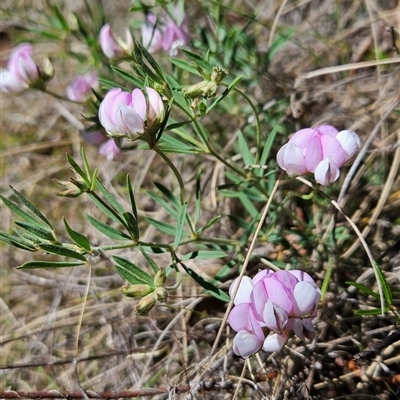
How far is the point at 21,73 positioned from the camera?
178 cm

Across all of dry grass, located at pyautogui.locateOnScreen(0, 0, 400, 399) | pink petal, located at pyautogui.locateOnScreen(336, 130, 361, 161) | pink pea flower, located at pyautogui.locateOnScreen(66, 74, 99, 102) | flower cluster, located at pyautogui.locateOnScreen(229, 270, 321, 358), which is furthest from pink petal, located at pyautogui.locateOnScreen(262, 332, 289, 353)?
pink pea flower, located at pyautogui.locateOnScreen(66, 74, 99, 102)

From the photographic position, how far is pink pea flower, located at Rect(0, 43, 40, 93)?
5.79 feet

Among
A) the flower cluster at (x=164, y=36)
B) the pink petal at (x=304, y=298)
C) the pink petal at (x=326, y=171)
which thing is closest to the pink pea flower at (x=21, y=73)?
the flower cluster at (x=164, y=36)

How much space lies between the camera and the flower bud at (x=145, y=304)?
122 cm

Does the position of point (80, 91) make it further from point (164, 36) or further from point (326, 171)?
point (326, 171)

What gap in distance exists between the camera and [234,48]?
1.96m

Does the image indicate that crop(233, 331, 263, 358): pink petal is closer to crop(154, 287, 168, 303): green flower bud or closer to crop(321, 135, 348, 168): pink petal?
crop(154, 287, 168, 303): green flower bud

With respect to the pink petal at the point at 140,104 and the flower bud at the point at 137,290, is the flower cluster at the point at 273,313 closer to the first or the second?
the flower bud at the point at 137,290

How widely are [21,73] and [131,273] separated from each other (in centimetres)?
83

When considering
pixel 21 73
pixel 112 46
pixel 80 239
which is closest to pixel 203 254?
pixel 80 239

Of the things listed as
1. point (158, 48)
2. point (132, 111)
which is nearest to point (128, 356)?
point (132, 111)

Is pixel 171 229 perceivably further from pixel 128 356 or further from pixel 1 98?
pixel 1 98

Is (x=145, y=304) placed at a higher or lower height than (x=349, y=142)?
lower

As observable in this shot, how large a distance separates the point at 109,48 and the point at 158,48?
0.21 m
